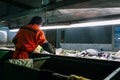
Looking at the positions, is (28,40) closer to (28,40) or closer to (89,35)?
(28,40)

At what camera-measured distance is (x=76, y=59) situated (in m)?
2.85

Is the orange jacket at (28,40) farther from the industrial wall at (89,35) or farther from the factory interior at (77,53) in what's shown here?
the industrial wall at (89,35)

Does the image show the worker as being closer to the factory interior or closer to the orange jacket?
the orange jacket

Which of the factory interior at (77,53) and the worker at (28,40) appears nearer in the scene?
the factory interior at (77,53)

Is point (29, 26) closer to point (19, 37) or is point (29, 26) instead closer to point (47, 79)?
point (19, 37)

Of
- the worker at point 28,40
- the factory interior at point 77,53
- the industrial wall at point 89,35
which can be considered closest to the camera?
the factory interior at point 77,53

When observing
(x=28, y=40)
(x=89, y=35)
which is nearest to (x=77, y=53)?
(x=28, y=40)

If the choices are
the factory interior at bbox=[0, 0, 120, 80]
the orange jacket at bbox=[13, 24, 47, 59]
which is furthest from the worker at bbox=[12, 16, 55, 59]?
the factory interior at bbox=[0, 0, 120, 80]

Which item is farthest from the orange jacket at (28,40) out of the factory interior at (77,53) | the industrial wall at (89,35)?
the industrial wall at (89,35)

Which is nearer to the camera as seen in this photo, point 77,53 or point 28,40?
point 28,40

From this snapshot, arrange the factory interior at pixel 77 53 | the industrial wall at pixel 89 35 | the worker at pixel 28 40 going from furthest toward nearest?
the industrial wall at pixel 89 35
the worker at pixel 28 40
the factory interior at pixel 77 53

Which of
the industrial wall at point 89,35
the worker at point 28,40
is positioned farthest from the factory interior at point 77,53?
the worker at point 28,40

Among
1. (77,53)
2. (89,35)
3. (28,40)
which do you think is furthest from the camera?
(89,35)

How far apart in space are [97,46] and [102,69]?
4172 mm
